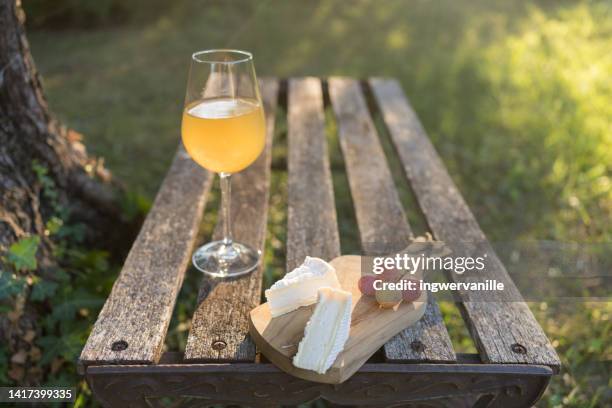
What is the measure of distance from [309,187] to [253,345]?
915mm

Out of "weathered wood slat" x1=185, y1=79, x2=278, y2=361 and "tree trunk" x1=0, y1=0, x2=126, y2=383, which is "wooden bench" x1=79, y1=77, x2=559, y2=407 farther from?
"tree trunk" x1=0, y1=0, x2=126, y2=383

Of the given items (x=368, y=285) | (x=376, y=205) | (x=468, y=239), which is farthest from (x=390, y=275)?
(x=376, y=205)

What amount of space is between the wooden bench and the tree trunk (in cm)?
46

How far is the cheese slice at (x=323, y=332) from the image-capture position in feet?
3.97

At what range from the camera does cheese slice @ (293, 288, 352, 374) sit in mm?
1209

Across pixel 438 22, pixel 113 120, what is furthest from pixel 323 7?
pixel 113 120

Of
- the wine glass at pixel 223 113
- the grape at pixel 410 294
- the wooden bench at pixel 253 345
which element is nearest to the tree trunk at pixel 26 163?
the wooden bench at pixel 253 345

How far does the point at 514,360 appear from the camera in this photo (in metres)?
1.33

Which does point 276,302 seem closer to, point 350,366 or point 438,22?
point 350,366

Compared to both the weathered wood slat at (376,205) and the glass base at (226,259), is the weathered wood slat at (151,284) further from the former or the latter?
the weathered wood slat at (376,205)

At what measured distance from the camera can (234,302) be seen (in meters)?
1.50

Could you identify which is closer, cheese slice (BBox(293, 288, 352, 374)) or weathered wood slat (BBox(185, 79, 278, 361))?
cheese slice (BBox(293, 288, 352, 374))

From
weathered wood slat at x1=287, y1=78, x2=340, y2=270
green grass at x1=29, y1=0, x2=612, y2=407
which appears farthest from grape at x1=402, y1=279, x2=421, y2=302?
green grass at x1=29, y1=0, x2=612, y2=407

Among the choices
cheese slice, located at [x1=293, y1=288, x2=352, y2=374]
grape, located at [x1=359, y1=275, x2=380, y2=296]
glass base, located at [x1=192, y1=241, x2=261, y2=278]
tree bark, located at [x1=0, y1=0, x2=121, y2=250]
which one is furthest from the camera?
tree bark, located at [x1=0, y1=0, x2=121, y2=250]
